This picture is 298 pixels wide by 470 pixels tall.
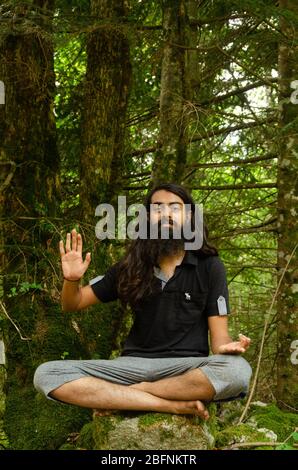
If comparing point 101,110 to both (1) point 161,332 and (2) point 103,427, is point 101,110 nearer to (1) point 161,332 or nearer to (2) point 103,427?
(1) point 161,332

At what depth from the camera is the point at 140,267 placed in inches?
201

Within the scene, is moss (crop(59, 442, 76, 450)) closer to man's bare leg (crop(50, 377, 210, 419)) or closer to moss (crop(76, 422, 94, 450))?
moss (crop(76, 422, 94, 450))

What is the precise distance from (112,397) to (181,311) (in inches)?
32.2

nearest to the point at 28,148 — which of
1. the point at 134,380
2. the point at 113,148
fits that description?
the point at 113,148

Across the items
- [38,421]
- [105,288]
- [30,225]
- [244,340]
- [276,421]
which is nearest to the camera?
[244,340]

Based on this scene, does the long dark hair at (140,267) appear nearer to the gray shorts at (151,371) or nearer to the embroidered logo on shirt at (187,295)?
the embroidered logo on shirt at (187,295)

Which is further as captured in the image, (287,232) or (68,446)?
(287,232)

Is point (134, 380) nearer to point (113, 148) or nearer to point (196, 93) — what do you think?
point (113, 148)

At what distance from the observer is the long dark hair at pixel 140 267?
4969 mm

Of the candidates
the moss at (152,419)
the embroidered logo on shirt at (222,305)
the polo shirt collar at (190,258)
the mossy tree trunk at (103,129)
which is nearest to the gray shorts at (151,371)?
the moss at (152,419)

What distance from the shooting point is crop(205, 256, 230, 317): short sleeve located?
4.89m

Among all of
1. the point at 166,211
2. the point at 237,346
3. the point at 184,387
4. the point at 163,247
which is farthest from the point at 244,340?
the point at 166,211

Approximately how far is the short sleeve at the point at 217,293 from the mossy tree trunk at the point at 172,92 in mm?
1855

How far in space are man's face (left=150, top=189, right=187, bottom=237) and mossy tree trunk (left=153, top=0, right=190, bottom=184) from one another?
4.46 ft
